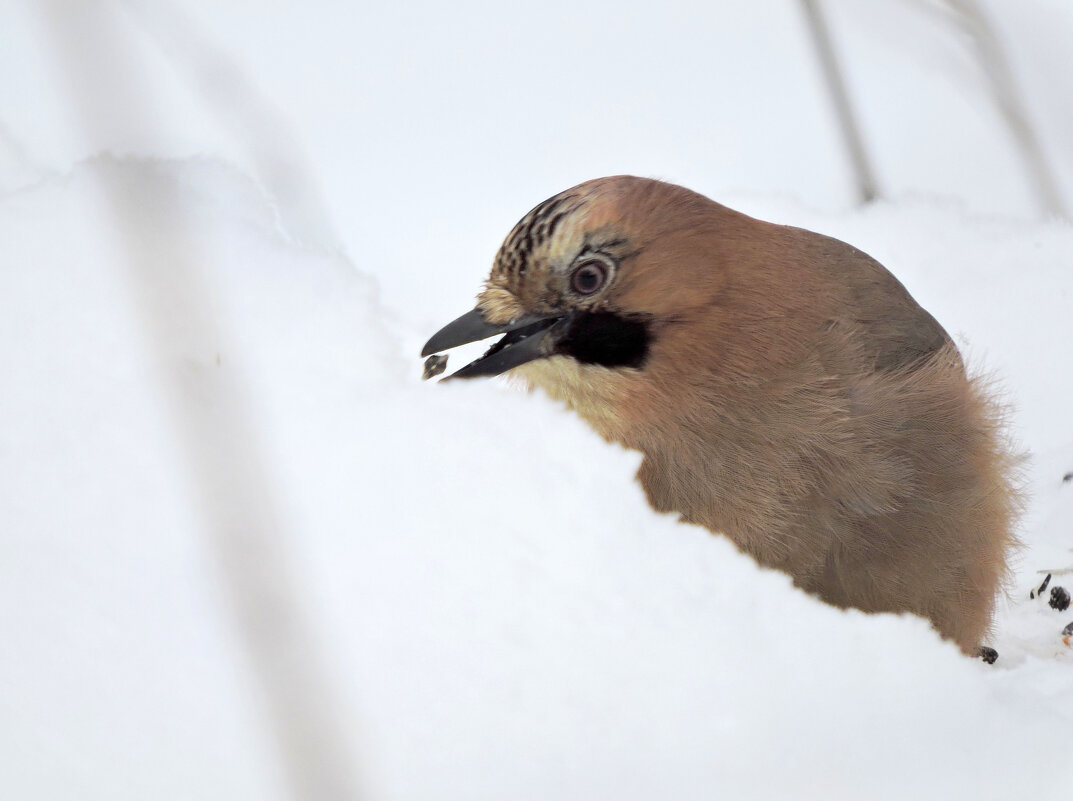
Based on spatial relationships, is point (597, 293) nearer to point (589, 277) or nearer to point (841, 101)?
point (589, 277)

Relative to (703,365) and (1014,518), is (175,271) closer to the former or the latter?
(703,365)

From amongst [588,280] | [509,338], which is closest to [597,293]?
[588,280]

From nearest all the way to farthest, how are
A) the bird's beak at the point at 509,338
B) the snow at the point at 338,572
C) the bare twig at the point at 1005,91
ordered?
the snow at the point at 338,572
the bare twig at the point at 1005,91
the bird's beak at the point at 509,338

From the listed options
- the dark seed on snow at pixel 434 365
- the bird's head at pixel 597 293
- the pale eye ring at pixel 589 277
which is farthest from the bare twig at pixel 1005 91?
the dark seed on snow at pixel 434 365

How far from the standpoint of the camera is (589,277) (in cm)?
232

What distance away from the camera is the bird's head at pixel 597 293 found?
231cm

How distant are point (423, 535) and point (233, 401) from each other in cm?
38

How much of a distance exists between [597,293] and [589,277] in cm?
4

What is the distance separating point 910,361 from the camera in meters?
2.54

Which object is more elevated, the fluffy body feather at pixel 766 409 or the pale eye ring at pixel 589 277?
the pale eye ring at pixel 589 277

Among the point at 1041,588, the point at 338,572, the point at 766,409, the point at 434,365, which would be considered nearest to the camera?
the point at 338,572

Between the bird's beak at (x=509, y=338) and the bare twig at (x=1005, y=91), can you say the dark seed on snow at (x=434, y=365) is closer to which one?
the bird's beak at (x=509, y=338)

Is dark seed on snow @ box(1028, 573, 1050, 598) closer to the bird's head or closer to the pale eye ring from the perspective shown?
the bird's head

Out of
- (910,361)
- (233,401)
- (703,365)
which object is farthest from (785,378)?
(233,401)
